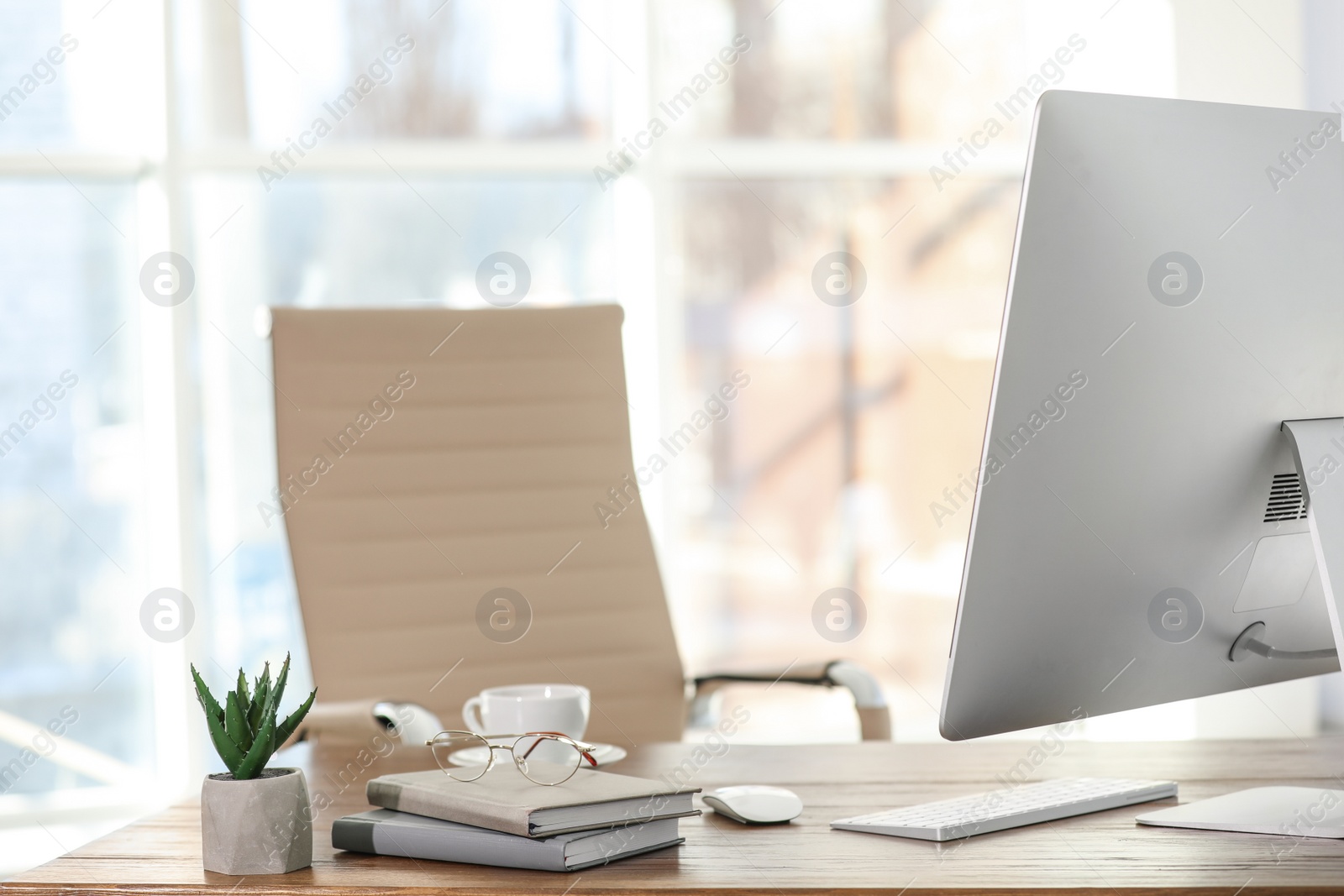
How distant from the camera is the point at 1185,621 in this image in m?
0.84

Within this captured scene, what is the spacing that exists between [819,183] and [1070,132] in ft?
8.14

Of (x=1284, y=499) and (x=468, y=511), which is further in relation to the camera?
(x=468, y=511)

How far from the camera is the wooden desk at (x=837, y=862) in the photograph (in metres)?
0.73

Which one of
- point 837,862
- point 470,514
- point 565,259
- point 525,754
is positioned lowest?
point 837,862

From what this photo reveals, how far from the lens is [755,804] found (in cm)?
90

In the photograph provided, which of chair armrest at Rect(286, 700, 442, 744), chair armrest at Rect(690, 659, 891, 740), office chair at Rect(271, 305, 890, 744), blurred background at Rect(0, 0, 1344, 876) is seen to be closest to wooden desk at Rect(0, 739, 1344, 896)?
chair armrest at Rect(286, 700, 442, 744)

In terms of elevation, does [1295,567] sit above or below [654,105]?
below

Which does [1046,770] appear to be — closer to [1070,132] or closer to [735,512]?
[1070,132]

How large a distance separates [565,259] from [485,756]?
83.6 inches

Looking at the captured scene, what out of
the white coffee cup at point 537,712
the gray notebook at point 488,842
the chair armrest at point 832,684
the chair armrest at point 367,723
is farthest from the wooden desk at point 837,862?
the chair armrest at point 832,684

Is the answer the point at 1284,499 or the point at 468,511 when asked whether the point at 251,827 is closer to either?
the point at 1284,499

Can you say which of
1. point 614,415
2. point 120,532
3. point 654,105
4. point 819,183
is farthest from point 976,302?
point 120,532

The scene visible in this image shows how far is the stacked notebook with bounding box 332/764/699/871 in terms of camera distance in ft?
2.53

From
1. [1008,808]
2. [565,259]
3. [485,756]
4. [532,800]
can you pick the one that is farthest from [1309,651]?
[565,259]
